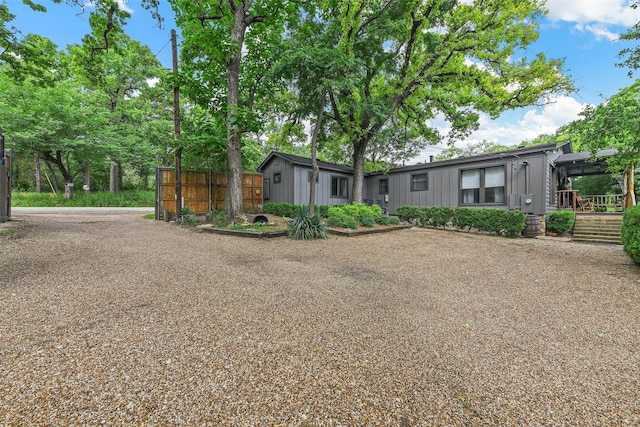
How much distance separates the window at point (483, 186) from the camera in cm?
1035

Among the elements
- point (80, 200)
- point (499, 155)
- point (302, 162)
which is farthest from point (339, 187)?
point (80, 200)

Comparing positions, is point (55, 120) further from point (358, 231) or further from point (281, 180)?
point (358, 231)

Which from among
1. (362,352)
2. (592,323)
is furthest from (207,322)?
(592,323)

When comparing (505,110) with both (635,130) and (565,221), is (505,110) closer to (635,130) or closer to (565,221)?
(565,221)

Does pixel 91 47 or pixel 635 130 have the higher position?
pixel 91 47

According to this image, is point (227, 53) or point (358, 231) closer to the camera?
point (358, 231)

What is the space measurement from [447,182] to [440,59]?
516 cm

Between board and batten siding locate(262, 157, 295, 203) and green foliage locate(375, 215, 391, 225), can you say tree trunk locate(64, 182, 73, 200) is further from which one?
green foliage locate(375, 215, 391, 225)

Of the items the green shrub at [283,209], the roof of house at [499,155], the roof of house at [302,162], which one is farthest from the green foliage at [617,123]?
the roof of house at [302,162]

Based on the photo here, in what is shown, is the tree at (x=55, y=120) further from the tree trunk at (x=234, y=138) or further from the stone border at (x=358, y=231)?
the stone border at (x=358, y=231)

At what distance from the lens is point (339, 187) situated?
14000mm

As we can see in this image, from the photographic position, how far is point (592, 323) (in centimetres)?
242

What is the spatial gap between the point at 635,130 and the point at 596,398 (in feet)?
19.2

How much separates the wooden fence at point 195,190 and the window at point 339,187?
4.19 meters
